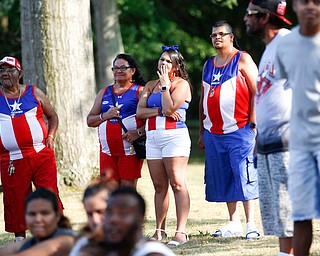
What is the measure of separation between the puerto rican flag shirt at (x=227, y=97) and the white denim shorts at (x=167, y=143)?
0.41 m

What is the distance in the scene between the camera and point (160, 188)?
9211mm

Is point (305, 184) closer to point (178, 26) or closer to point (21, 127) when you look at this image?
point (21, 127)

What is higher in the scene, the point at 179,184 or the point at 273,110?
the point at 273,110

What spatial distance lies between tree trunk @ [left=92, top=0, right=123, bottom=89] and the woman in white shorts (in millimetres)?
13438

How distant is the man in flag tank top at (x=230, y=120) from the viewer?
913cm

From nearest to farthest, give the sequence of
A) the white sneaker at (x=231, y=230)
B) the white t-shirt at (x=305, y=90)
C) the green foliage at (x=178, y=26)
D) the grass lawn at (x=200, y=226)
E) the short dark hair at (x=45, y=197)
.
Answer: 1. the short dark hair at (x=45, y=197)
2. the white t-shirt at (x=305, y=90)
3. the grass lawn at (x=200, y=226)
4. the white sneaker at (x=231, y=230)
5. the green foliage at (x=178, y=26)

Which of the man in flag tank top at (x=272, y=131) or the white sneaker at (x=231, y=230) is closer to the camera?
the man in flag tank top at (x=272, y=131)

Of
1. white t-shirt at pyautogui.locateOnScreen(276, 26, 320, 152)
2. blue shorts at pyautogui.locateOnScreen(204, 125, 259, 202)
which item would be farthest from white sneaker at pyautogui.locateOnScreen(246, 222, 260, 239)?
white t-shirt at pyautogui.locateOnScreen(276, 26, 320, 152)

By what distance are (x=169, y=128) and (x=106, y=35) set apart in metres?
14.0

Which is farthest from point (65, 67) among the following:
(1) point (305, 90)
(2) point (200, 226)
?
(1) point (305, 90)

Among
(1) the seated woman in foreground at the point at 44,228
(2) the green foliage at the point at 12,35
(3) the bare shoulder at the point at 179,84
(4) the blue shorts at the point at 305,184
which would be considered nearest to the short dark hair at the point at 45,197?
(1) the seated woman in foreground at the point at 44,228

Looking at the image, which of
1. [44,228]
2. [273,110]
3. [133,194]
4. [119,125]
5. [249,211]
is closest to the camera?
[133,194]

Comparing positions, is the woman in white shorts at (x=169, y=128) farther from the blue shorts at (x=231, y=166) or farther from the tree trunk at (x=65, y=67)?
the tree trunk at (x=65, y=67)

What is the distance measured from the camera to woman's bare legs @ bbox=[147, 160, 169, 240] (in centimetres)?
911
